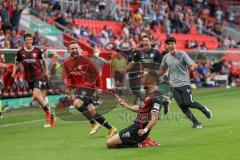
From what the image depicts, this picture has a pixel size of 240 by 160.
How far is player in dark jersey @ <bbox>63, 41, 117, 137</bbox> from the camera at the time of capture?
14.5 m

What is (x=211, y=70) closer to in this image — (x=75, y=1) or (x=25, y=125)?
(x=75, y=1)

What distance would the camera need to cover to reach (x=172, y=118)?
18.3 meters

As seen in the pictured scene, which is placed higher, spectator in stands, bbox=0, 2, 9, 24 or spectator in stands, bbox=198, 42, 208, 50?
spectator in stands, bbox=0, 2, 9, 24

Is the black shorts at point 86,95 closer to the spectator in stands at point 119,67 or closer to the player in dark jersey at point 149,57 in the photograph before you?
the player in dark jersey at point 149,57

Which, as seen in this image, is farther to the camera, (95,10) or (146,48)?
(95,10)

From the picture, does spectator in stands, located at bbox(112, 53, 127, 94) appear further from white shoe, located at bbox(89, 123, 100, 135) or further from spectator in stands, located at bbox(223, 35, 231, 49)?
spectator in stands, located at bbox(223, 35, 231, 49)

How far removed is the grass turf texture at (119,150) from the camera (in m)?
11.0

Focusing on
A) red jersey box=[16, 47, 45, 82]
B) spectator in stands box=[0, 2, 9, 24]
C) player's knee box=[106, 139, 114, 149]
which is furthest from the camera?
spectator in stands box=[0, 2, 9, 24]

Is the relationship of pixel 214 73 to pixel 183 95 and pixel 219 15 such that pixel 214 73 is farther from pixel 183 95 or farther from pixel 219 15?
pixel 183 95

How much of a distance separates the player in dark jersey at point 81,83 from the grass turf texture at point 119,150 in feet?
2.00

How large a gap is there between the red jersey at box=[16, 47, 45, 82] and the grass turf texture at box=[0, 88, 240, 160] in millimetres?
1285

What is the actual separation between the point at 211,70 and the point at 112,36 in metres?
6.36

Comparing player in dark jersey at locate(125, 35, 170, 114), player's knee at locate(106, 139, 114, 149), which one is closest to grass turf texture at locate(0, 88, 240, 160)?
player's knee at locate(106, 139, 114, 149)

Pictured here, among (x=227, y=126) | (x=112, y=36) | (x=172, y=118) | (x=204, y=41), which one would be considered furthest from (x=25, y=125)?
(x=204, y=41)
